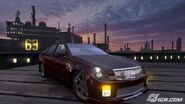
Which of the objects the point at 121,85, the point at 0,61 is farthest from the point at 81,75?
the point at 0,61

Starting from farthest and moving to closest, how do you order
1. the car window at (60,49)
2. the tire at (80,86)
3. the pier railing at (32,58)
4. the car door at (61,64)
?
the pier railing at (32,58), the car window at (60,49), the car door at (61,64), the tire at (80,86)

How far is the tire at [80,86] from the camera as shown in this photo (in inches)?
219

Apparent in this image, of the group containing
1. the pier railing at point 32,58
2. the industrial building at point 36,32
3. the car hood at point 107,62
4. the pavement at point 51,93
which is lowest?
the pavement at point 51,93

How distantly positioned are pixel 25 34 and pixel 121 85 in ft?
396

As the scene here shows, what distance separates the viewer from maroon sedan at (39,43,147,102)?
16.6 feet

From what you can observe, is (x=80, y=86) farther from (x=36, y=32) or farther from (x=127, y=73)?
(x=36, y=32)

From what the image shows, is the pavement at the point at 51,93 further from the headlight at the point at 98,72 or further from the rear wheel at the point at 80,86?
the headlight at the point at 98,72

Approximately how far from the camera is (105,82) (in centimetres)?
504

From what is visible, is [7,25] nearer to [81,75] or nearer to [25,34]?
[25,34]

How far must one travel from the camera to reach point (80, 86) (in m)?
5.77
